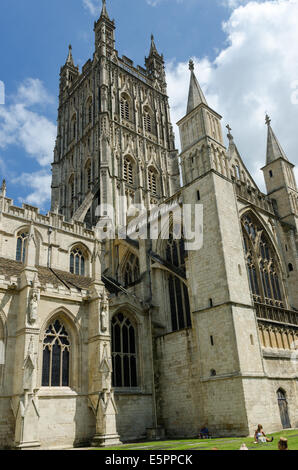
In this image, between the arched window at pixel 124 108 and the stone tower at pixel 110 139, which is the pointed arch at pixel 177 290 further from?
the arched window at pixel 124 108

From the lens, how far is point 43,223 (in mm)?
26500

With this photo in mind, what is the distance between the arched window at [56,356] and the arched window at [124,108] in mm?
30794

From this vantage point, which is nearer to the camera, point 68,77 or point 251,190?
point 251,190

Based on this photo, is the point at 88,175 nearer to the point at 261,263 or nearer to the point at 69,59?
the point at 69,59

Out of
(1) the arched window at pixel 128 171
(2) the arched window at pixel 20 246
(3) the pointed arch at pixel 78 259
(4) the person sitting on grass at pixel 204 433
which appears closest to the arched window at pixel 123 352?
(4) the person sitting on grass at pixel 204 433

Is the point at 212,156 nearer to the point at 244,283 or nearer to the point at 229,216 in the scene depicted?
the point at 229,216

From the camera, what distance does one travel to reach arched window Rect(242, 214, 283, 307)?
2250 centimetres

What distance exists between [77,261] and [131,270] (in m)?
4.15

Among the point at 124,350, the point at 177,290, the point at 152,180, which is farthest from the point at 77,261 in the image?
the point at 152,180

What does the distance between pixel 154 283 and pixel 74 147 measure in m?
26.3

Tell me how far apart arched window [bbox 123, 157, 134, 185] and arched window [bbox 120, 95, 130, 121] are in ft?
18.8

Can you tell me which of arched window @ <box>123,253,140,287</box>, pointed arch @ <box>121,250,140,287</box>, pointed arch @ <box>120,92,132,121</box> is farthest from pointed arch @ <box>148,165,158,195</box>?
arched window @ <box>123,253,140,287</box>

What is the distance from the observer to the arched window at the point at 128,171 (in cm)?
3984

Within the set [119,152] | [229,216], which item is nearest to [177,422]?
[229,216]
